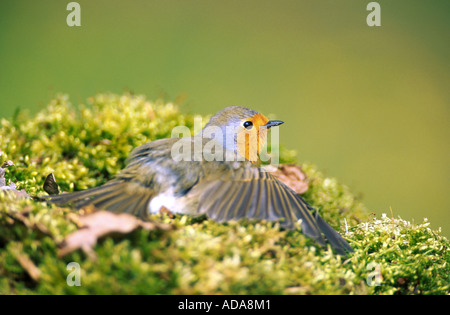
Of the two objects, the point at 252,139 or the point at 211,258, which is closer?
the point at 211,258

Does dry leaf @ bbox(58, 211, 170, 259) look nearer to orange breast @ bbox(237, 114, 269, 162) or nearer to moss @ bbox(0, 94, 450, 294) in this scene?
moss @ bbox(0, 94, 450, 294)

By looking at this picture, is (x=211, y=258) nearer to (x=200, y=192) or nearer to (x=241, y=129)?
(x=200, y=192)

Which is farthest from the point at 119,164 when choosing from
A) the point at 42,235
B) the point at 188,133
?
the point at 42,235

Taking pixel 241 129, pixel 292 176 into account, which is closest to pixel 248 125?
pixel 241 129

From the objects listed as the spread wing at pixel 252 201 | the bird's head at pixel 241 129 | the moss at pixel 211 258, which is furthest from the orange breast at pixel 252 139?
the moss at pixel 211 258
